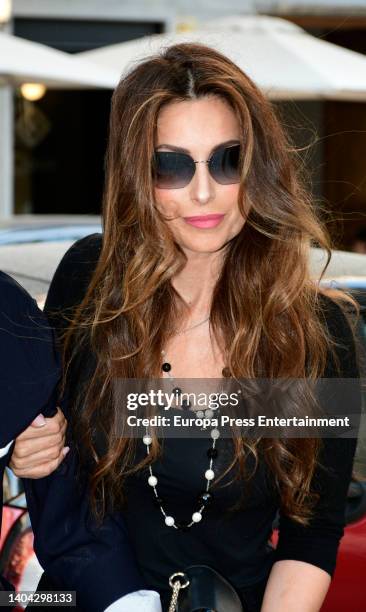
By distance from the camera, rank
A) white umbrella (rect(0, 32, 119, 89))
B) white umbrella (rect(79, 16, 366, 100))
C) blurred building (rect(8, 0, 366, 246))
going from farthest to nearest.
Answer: blurred building (rect(8, 0, 366, 246)), white umbrella (rect(79, 16, 366, 100)), white umbrella (rect(0, 32, 119, 89))

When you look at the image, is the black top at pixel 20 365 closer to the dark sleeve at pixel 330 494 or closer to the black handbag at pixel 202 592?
the black handbag at pixel 202 592

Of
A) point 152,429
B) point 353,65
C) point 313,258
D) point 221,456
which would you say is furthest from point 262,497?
point 353,65

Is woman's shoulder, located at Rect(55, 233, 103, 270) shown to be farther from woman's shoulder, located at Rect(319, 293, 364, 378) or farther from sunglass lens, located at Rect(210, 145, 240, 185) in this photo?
woman's shoulder, located at Rect(319, 293, 364, 378)

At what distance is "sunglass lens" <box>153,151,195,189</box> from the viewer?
2105 millimetres

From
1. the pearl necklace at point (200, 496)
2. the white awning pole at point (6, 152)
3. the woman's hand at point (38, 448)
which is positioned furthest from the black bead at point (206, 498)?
the white awning pole at point (6, 152)

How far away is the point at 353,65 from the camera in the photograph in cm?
712

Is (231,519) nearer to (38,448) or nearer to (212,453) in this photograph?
(212,453)

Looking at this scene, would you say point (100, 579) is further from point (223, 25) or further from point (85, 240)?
point (223, 25)

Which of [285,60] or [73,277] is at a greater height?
[285,60]

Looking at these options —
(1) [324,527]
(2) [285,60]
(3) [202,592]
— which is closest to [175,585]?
(3) [202,592]

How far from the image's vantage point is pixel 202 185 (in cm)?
209

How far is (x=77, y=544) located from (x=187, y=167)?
773mm

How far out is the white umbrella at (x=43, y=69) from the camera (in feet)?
21.8

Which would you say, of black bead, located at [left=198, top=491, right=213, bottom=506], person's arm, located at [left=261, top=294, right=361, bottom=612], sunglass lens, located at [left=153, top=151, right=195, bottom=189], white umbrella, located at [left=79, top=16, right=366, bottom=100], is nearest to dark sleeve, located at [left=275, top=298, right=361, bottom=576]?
person's arm, located at [left=261, top=294, right=361, bottom=612]
